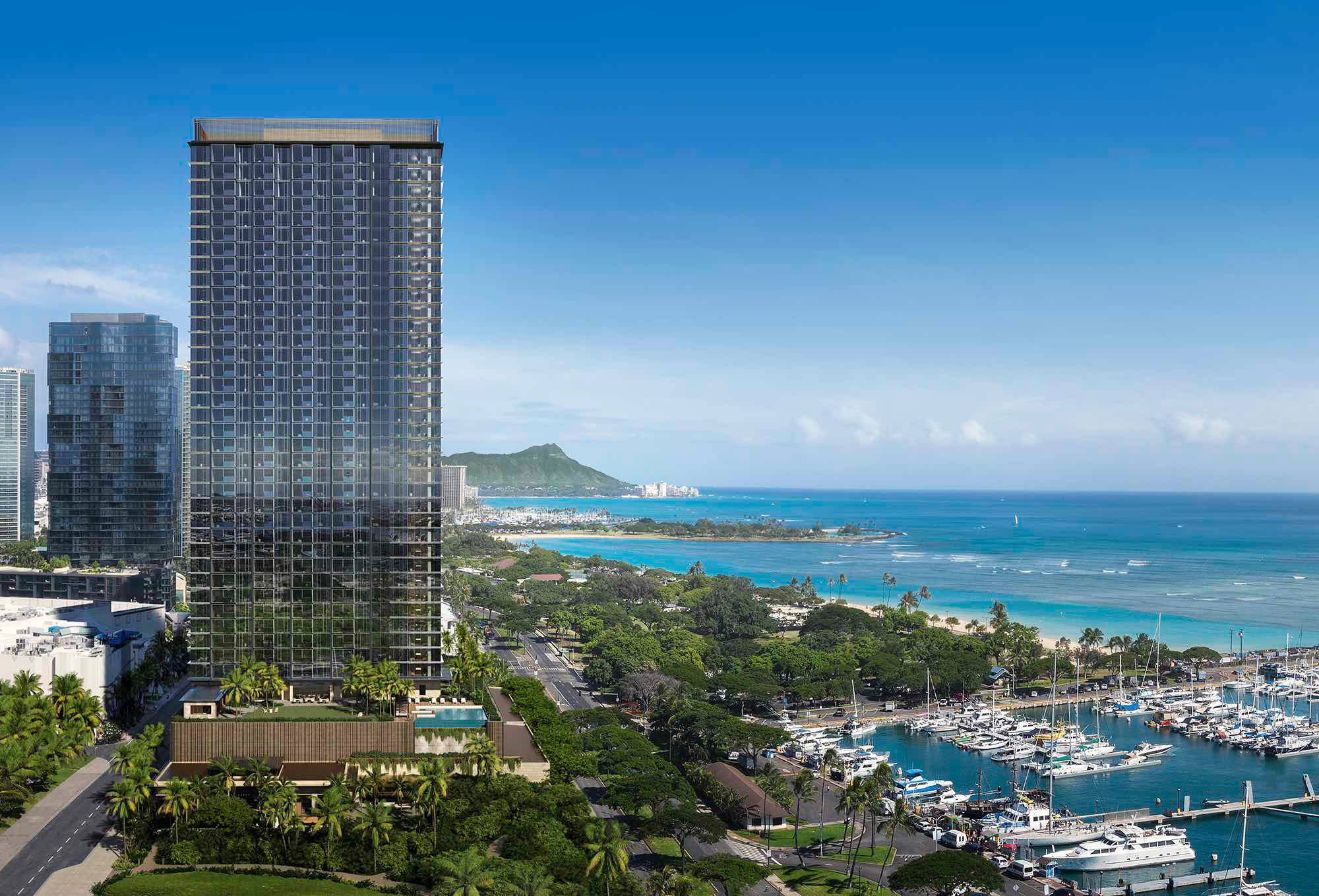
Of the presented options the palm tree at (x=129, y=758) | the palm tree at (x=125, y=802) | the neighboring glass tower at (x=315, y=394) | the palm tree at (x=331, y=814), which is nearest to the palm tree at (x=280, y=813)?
the palm tree at (x=331, y=814)

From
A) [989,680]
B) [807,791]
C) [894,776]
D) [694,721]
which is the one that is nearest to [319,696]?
[694,721]

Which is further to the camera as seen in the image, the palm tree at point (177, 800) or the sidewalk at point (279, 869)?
the palm tree at point (177, 800)

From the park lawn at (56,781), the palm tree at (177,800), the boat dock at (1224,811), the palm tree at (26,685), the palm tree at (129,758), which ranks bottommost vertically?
the boat dock at (1224,811)

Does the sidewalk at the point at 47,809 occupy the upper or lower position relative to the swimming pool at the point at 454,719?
lower

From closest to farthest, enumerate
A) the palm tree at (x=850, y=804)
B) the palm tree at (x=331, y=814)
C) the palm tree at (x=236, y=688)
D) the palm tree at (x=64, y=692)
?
the palm tree at (x=331, y=814) → the palm tree at (x=850, y=804) → the palm tree at (x=236, y=688) → the palm tree at (x=64, y=692)

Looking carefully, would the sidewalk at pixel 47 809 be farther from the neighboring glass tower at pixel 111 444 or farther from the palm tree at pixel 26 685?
the neighboring glass tower at pixel 111 444

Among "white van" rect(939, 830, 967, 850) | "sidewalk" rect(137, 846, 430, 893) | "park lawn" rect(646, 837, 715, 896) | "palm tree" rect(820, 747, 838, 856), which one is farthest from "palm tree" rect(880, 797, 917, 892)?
"sidewalk" rect(137, 846, 430, 893)
